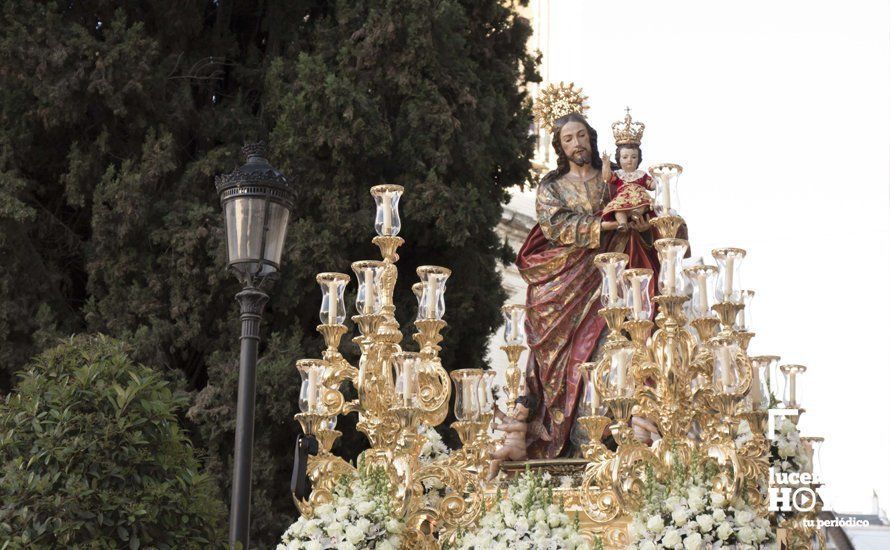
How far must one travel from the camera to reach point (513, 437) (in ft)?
32.0

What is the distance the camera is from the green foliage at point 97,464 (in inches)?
221

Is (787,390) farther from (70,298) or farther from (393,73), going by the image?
(70,298)

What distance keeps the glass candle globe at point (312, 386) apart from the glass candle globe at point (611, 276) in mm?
1844

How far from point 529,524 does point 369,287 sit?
181 centimetres

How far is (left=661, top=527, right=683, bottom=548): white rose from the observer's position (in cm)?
740

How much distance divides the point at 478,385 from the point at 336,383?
93 centimetres

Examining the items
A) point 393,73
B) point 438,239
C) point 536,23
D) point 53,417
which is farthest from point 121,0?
point 536,23

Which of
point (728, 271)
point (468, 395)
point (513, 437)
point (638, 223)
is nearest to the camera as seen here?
point (728, 271)

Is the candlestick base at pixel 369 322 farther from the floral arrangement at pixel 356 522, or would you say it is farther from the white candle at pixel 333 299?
the floral arrangement at pixel 356 522

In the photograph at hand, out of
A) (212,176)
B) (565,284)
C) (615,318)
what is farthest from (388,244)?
(212,176)

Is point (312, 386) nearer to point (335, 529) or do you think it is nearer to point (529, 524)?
point (335, 529)

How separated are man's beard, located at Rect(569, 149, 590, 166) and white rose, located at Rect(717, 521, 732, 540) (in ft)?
13.0

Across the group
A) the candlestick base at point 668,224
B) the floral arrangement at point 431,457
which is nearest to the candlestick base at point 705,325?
the candlestick base at point 668,224

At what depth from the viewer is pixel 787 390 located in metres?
8.73
